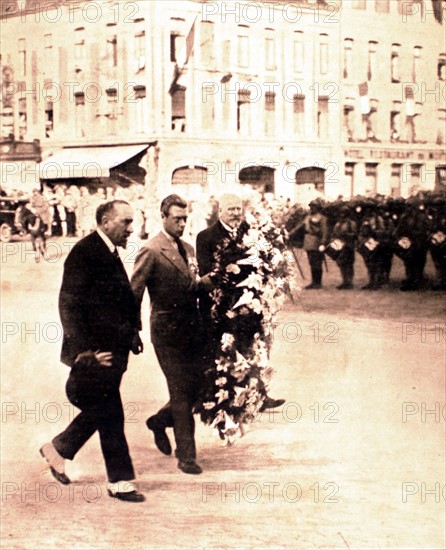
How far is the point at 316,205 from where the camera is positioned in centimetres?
402

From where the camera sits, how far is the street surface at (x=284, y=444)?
3973 mm

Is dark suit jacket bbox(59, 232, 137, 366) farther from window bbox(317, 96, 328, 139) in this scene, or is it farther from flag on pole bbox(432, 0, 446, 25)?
flag on pole bbox(432, 0, 446, 25)

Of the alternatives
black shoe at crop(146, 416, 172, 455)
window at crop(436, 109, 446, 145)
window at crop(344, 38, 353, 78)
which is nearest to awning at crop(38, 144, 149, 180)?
window at crop(344, 38, 353, 78)

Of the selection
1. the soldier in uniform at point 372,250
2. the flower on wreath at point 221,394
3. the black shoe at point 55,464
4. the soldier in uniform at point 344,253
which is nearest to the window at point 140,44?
the soldier in uniform at point 344,253

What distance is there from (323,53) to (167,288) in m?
1.19

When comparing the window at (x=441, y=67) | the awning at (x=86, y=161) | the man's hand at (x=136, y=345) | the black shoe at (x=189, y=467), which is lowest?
the black shoe at (x=189, y=467)

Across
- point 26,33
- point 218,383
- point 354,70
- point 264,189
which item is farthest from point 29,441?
point 354,70

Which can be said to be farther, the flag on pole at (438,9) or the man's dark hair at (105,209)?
the flag on pole at (438,9)

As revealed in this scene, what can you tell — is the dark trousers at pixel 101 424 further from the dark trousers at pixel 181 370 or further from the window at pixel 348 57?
the window at pixel 348 57

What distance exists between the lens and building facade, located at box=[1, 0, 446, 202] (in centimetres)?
391

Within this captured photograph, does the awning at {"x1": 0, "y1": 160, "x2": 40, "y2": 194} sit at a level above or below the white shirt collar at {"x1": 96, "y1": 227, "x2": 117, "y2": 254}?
above

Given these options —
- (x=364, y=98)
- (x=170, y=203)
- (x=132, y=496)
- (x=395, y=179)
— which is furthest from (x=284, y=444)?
(x=364, y=98)

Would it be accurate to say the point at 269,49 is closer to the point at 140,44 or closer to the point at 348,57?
the point at 348,57

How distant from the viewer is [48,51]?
3.93 m
